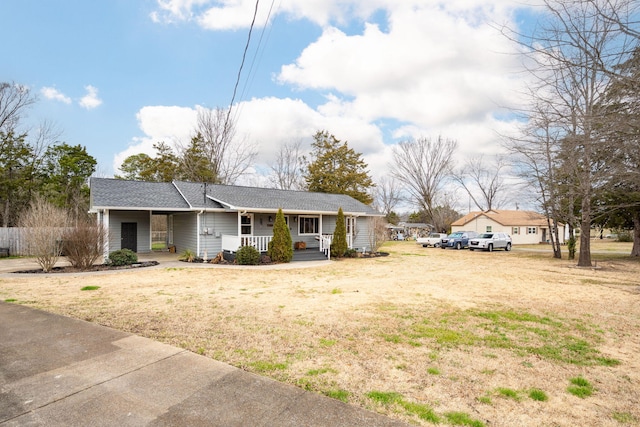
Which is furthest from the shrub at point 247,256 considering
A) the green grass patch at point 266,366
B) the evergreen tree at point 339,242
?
the green grass patch at point 266,366

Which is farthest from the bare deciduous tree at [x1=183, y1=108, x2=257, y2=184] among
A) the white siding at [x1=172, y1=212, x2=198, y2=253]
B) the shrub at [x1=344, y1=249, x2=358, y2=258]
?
the shrub at [x1=344, y1=249, x2=358, y2=258]

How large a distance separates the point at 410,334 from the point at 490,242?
82.8 ft

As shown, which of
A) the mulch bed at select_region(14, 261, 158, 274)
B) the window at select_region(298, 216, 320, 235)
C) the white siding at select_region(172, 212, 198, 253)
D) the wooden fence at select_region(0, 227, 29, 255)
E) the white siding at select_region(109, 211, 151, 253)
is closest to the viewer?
the mulch bed at select_region(14, 261, 158, 274)

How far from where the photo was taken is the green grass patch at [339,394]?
3.25 meters

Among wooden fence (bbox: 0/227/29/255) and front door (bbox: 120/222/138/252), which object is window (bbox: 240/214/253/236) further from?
wooden fence (bbox: 0/227/29/255)

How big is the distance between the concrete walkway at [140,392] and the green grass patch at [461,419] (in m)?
0.54

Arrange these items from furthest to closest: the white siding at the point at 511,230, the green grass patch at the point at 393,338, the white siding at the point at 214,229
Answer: the white siding at the point at 511,230, the white siding at the point at 214,229, the green grass patch at the point at 393,338

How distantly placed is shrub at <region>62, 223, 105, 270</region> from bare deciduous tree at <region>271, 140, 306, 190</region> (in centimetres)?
2707

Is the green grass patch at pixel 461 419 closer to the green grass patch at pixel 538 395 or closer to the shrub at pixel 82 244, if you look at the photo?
the green grass patch at pixel 538 395

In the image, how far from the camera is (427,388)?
11.6 feet

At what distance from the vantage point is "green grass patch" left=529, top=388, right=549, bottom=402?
3.33m

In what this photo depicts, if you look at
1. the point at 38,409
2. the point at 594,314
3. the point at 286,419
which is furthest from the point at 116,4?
the point at 594,314

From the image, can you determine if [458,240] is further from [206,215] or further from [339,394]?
[339,394]

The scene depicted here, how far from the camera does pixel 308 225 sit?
20.6m
